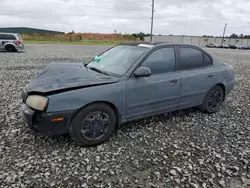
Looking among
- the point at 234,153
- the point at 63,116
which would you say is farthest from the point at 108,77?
the point at 234,153

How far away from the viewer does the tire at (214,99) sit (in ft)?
15.3

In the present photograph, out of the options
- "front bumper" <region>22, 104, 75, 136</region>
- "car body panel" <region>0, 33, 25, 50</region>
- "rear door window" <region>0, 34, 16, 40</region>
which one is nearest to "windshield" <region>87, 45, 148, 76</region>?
"front bumper" <region>22, 104, 75, 136</region>

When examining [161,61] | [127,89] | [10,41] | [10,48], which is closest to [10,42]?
[10,41]

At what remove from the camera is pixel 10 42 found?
1730 cm

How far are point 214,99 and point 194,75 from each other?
0.93m

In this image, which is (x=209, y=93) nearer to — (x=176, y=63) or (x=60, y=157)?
(x=176, y=63)

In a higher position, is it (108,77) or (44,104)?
(108,77)

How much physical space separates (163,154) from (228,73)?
283cm

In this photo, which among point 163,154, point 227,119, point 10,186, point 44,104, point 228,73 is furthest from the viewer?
point 228,73

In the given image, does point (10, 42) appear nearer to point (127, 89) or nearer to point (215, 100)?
point (127, 89)

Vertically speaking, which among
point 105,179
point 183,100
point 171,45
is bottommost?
point 105,179

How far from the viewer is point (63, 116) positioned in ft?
9.61

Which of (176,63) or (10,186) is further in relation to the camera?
(176,63)

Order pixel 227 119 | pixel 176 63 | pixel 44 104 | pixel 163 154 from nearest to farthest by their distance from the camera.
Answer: pixel 44 104, pixel 163 154, pixel 176 63, pixel 227 119
